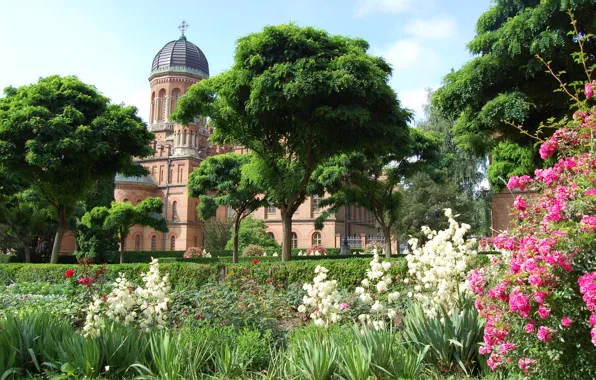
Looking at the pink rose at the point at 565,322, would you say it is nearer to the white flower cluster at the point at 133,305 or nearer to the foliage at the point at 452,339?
the foliage at the point at 452,339

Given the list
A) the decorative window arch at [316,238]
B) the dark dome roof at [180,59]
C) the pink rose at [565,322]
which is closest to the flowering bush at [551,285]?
the pink rose at [565,322]

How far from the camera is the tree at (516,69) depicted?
11719 millimetres

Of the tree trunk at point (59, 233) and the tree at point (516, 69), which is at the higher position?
the tree at point (516, 69)

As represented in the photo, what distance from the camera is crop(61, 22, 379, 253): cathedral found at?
4753cm

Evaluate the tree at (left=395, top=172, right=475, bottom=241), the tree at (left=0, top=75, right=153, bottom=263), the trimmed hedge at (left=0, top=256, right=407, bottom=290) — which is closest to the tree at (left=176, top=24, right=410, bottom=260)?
the trimmed hedge at (left=0, top=256, right=407, bottom=290)

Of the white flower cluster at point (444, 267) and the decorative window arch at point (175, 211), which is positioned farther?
the decorative window arch at point (175, 211)

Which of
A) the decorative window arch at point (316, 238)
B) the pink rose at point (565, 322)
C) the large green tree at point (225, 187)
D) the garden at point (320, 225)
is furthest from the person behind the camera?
the decorative window arch at point (316, 238)

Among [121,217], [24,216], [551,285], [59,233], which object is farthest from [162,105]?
[551,285]

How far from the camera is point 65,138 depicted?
51.5 feet

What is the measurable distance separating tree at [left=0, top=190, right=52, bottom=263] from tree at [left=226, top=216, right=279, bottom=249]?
14.2 meters

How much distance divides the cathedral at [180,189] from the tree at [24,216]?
1904 cm

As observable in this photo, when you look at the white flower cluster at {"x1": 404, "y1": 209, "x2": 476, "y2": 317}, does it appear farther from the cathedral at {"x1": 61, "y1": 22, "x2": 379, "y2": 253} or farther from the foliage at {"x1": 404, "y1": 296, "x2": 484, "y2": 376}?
the cathedral at {"x1": 61, "y1": 22, "x2": 379, "y2": 253}

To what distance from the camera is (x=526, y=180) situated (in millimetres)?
4199

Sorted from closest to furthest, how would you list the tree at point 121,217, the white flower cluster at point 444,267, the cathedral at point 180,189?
the white flower cluster at point 444,267
the tree at point 121,217
the cathedral at point 180,189
